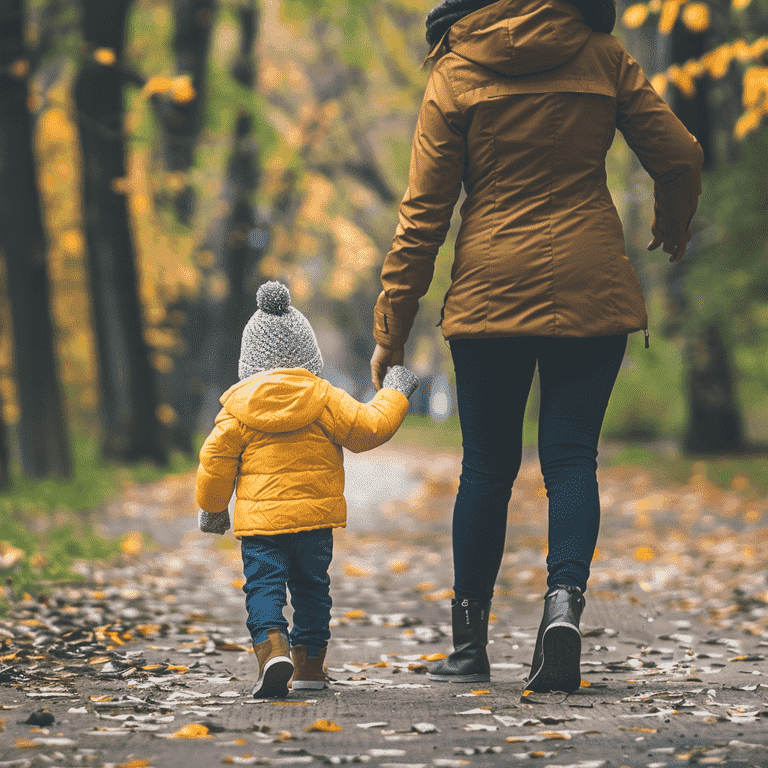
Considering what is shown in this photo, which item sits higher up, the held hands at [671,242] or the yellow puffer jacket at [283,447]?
the held hands at [671,242]

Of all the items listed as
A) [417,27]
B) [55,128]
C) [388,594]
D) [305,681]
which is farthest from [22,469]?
[417,27]

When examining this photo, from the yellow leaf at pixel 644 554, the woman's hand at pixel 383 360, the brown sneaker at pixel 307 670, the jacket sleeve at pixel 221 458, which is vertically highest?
the woman's hand at pixel 383 360

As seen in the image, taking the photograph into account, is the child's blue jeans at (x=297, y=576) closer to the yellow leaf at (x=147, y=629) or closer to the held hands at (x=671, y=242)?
the yellow leaf at (x=147, y=629)

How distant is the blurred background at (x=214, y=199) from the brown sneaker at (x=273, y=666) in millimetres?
4565

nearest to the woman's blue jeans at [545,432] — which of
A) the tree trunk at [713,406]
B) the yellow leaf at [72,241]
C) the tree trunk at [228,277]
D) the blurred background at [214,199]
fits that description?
the blurred background at [214,199]

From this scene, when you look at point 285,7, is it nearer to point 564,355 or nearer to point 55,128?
point 55,128

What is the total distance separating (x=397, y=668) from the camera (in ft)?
13.7

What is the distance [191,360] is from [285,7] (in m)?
5.88

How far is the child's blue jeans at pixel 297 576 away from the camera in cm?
366

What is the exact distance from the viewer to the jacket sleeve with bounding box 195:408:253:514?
372 cm

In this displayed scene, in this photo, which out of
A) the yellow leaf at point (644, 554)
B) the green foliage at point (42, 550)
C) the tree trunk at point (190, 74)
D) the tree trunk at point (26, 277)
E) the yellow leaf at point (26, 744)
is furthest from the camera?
the tree trunk at point (190, 74)

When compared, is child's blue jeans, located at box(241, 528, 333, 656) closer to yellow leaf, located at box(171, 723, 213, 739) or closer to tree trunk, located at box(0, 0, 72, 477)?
yellow leaf, located at box(171, 723, 213, 739)

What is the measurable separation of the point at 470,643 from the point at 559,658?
47 cm

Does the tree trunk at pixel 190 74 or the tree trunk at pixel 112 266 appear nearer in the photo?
the tree trunk at pixel 112 266
